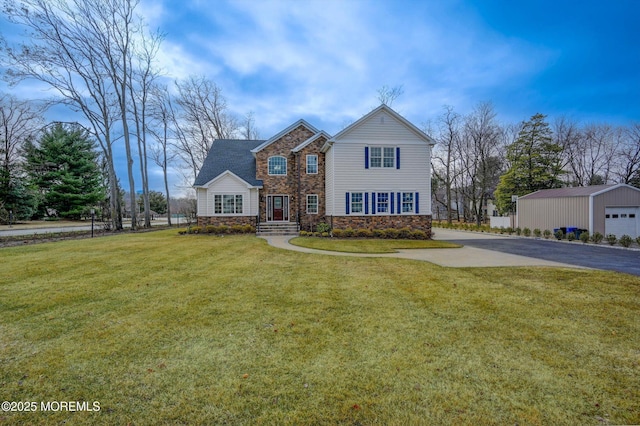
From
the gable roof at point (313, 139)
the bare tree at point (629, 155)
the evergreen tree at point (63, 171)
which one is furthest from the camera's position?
the evergreen tree at point (63, 171)

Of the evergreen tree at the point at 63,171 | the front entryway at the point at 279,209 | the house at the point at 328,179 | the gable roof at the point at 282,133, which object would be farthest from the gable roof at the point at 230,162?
the evergreen tree at the point at 63,171

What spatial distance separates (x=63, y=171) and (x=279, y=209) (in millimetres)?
28030

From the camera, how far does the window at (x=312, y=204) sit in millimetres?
19062

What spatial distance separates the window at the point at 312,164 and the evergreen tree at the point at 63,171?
2796cm

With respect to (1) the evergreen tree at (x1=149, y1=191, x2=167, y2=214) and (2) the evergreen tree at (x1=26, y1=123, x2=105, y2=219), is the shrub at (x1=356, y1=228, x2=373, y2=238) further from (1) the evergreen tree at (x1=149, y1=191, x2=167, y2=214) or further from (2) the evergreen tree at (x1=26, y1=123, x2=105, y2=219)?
(1) the evergreen tree at (x1=149, y1=191, x2=167, y2=214)

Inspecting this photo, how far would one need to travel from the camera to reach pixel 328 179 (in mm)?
18031

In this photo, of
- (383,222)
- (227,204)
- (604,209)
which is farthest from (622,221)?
(227,204)

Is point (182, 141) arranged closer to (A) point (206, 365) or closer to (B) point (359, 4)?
(B) point (359, 4)

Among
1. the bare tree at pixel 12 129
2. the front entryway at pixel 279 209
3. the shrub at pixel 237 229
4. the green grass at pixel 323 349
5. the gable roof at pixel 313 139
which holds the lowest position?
the green grass at pixel 323 349

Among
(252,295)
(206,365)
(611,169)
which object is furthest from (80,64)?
(611,169)

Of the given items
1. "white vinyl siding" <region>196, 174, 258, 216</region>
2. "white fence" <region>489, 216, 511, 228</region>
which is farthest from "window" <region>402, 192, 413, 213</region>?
"white fence" <region>489, 216, 511, 228</region>

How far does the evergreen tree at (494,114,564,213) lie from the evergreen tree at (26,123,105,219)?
149ft

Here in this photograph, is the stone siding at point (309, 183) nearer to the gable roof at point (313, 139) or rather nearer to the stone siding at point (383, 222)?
the gable roof at point (313, 139)

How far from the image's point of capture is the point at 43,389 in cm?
265
